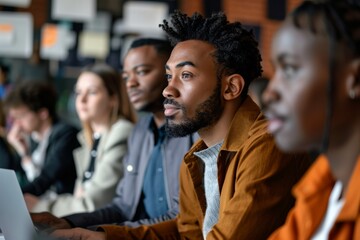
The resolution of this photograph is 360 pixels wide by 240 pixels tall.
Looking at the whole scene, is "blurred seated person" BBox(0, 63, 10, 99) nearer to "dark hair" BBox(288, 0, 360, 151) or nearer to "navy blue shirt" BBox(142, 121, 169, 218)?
"navy blue shirt" BBox(142, 121, 169, 218)

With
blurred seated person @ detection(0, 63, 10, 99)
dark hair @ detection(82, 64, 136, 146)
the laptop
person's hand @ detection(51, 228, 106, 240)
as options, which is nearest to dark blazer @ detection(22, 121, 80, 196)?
dark hair @ detection(82, 64, 136, 146)

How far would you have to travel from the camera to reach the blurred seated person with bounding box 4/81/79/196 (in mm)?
3336

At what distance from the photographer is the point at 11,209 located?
5.22ft

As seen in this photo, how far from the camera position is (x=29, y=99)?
12.2ft

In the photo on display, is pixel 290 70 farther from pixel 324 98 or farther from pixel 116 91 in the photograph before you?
pixel 116 91

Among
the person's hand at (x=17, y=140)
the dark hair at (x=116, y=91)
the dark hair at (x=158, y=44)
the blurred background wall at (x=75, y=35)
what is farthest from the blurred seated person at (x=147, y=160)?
the blurred background wall at (x=75, y=35)

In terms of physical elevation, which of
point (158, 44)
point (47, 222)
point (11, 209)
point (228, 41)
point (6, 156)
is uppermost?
point (228, 41)

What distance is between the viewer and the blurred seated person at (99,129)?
112 inches

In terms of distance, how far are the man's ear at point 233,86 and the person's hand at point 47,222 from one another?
647mm

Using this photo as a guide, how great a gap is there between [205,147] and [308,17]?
29.1 inches

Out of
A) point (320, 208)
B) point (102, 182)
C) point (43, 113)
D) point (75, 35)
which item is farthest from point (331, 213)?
point (75, 35)

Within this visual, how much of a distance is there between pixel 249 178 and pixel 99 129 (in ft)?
5.87

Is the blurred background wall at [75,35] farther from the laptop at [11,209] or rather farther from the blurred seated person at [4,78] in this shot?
the laptop at [11,209]

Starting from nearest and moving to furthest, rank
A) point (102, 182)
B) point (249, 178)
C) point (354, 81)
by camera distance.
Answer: point (354, 81)
point (249, 178)
point (102, 182)
